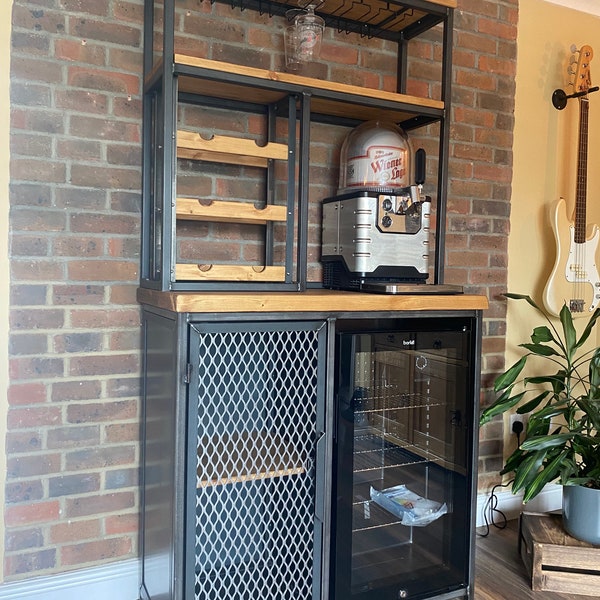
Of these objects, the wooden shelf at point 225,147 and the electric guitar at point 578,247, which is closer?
the wooden shelf at point 225,147

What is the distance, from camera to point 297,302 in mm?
1615

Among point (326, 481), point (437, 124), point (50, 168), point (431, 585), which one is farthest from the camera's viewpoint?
point (437, 124)

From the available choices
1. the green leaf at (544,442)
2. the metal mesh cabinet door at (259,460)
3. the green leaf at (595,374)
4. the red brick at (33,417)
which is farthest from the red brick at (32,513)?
the green leaf at (595,374)

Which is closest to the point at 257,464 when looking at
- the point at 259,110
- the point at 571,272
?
the point at 259,110

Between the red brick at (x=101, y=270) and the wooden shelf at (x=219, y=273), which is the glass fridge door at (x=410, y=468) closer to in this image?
the wooden shelf at (x=219, y=273)

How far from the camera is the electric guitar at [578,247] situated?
2564 millimetres

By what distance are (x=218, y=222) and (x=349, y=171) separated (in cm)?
49

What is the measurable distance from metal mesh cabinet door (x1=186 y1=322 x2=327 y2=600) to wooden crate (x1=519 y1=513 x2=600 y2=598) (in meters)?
0.93

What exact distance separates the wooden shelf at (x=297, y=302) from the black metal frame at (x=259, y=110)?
0.11 m

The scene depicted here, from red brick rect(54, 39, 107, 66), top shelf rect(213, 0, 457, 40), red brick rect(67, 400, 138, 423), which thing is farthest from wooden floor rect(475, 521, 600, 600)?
red brick rect(54, 39, 107, 66)

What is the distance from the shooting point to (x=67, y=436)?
187 centimetres

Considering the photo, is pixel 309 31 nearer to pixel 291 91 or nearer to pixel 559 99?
pixel 291 91

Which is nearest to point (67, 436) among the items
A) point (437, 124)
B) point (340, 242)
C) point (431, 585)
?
point (340, 242)

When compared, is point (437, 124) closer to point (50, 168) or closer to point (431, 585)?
point (50, 168)
